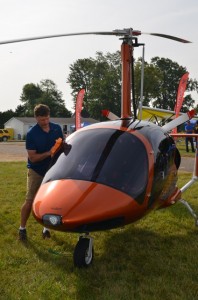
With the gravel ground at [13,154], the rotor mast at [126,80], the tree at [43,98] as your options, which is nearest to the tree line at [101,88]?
the tree at [43,98]

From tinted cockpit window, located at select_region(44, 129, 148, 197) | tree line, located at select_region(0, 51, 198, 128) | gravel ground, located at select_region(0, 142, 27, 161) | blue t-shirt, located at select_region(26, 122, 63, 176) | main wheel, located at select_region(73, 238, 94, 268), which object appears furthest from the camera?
tree line, located at select_region(0, 51, 198, 128)

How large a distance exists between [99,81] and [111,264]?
72.9 m

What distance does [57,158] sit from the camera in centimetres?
450

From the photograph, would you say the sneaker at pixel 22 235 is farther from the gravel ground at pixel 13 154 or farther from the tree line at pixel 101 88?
the tree line at pixel 101 88

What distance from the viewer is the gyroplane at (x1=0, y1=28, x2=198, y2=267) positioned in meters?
3.66

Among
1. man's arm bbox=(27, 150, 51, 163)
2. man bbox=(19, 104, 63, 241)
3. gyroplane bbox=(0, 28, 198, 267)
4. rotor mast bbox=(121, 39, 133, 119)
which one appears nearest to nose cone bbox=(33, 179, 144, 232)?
gyroplane bbox=(0, 28, 198, 267)

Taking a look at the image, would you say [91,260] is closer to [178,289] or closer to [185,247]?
[178,289]

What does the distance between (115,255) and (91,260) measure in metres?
0.55

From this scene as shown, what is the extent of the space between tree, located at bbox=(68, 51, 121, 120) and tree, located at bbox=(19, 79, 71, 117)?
7.15 m

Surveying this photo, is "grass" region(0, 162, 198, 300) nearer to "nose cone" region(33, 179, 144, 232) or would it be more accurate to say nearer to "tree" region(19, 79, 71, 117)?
"nose cone" region(33, 179, 144, 232)

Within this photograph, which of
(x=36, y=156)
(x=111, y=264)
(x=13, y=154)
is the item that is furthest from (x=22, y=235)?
(x=13, y=154)

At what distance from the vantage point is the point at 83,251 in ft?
13.8

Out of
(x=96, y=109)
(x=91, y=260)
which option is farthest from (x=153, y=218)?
(x=96, y=109)

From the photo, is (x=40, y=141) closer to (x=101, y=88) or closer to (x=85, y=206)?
(x=85, y=206)
